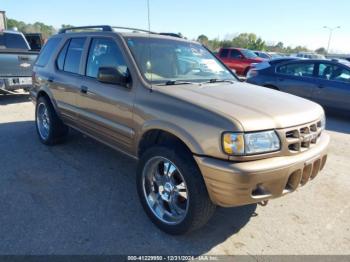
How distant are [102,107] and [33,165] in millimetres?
1501

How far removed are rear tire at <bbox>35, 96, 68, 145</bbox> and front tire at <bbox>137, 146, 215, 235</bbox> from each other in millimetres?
2480

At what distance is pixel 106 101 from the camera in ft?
12.4

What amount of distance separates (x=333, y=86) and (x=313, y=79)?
0.54 meters

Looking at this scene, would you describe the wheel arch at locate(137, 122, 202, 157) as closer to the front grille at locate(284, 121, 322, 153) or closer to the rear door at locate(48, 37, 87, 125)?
the front grille at locate(284, 121, 322, 153)

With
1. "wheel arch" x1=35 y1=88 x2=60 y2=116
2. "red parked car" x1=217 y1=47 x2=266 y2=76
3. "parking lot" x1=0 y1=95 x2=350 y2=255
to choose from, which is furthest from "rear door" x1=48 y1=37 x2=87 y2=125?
"red parked car" x1=217 y1=47 x2=266 y2=76

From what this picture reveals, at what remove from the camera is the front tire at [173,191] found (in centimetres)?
277

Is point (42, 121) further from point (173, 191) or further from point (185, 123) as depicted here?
point (185, 123)

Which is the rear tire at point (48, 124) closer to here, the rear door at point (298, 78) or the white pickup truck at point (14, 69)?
the white pickup truck at point (14, 69)

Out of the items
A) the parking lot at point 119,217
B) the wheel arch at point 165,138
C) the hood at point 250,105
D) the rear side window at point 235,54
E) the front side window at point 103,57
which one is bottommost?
the parking lot at point 119,217

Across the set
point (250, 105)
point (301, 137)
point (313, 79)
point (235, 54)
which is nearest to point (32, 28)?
point (235, 54)

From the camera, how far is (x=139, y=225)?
3188mm

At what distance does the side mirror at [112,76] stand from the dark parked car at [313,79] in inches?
252

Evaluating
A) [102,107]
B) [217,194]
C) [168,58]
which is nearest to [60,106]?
[102,107]

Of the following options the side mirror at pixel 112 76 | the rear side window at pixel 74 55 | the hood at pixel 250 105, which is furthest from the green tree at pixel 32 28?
the hood at pixel 250 105
